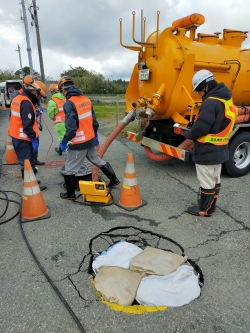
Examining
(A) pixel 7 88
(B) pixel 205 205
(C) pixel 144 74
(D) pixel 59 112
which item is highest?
(A) pixel 7 88

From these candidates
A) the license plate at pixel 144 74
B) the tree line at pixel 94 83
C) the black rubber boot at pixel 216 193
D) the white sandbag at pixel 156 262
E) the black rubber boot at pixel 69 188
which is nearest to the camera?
the white sandbag at pixel 156 262

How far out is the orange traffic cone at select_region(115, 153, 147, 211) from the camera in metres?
3.83

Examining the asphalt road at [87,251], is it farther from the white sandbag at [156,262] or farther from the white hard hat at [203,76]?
the white hard hat at [203,76]

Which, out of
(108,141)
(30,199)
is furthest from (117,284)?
(108,141)

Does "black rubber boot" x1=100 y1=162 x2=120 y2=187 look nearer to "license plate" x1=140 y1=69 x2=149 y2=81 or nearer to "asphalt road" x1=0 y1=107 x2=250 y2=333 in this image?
"asphalt road" x1=0 y1=107 x2=250 y2=333

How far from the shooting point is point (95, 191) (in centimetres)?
390

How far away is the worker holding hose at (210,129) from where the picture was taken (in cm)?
315

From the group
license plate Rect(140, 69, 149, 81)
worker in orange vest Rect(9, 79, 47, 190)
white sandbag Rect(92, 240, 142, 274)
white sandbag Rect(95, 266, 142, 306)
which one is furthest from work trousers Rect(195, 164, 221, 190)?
worker in orange vest Rect(9, 79, 47, 190)

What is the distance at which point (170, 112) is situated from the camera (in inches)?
179


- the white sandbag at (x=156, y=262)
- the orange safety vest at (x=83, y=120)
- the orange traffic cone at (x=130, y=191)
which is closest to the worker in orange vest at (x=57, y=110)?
the orange safety vest at (x=83, y=120)

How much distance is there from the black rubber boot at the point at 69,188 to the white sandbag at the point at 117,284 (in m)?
1.83

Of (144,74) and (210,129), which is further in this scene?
(144,74)

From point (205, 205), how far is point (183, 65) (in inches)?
86.9

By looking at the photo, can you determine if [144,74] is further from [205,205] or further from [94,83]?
[94,83]
